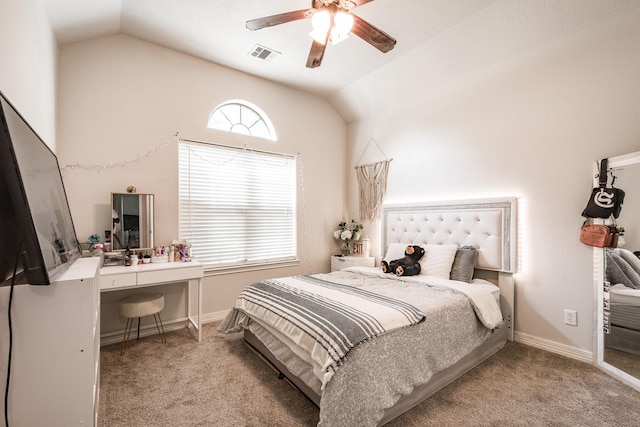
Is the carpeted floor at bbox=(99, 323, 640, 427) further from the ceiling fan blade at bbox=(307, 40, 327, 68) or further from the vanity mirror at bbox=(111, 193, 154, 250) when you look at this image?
the ceiling fan blade at bbox=(307, 40, 327, 68)

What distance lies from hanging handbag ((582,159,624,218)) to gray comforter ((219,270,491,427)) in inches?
47.9

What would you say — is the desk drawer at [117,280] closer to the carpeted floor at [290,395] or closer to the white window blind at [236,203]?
the carpeted floor at [290,395]

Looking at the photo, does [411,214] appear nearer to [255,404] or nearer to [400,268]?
[400,268]

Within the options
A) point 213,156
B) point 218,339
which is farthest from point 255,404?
point 213,156

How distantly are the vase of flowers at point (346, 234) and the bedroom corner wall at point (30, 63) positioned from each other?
3.33 m

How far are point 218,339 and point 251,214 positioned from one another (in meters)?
1.55

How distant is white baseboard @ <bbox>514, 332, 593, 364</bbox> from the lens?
2.48 metres

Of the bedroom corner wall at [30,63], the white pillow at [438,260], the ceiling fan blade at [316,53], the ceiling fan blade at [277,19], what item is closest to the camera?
the bedroom corner wall at [30,63]

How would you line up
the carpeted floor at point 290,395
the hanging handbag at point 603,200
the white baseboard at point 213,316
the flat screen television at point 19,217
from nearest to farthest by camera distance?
the flat screen television at point 19,217, the carpeted floor at point 290,395, the hanging handbag at point 603,200, the white baseboard at point 213,316

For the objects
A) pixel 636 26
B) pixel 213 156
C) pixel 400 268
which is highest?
pixel 636 26

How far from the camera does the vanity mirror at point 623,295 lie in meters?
2.16

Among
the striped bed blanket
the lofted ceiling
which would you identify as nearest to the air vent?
the lofted ceiling

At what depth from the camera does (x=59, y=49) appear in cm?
267

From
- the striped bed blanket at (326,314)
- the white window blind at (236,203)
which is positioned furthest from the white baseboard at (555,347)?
the white window blind at (236,203)
